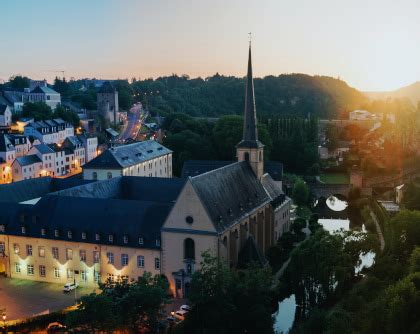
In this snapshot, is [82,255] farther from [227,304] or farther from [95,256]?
[227,304]

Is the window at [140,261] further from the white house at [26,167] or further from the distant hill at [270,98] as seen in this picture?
the distant hill at [270,98]

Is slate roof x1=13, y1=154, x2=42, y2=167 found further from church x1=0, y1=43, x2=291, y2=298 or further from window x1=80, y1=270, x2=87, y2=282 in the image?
window x1=80, y1=270, x2=87, y2=282

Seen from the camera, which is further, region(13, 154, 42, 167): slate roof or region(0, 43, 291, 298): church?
region(13, 154, 42, 167): slate roof

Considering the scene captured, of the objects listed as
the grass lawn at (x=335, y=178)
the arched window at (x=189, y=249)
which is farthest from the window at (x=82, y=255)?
the grass lawn at (x=335, y=178)

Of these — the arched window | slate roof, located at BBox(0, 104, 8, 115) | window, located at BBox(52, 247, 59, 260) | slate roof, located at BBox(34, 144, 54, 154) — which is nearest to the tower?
the arched window

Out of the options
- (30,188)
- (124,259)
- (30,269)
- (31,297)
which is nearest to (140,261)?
(124,259)

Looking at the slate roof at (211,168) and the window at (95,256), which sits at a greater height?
the slate roof at (211,168)
